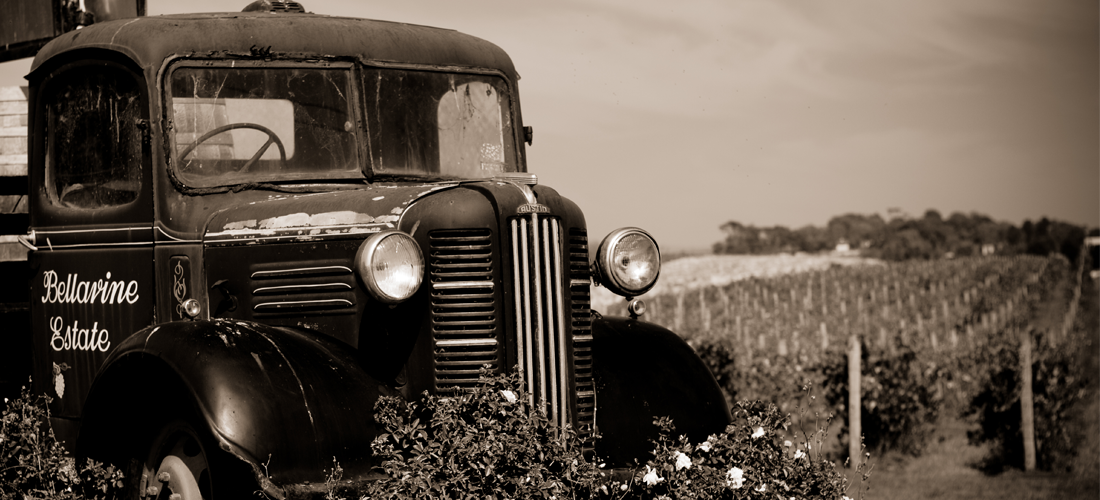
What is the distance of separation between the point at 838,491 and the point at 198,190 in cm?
320

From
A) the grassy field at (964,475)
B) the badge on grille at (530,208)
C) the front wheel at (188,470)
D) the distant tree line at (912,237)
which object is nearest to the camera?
the front wheel at (188,470)

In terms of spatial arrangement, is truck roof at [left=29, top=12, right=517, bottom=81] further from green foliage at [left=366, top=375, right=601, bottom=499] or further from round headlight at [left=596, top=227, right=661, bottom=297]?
green foliage at [left=366, top=375, right=601, bottom=499]

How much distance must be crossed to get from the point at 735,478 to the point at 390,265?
1.61 m

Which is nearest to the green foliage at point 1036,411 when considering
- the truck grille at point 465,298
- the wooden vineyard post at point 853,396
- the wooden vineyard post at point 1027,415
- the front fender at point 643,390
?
the wooden vineyard post at point 1027,415

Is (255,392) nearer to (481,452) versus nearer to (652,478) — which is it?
(481,452)

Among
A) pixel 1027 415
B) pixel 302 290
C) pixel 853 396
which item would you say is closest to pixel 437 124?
pixel 302 290

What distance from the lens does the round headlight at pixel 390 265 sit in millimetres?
4250

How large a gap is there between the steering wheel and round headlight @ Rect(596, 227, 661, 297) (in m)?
1.66

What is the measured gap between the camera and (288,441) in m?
4.10

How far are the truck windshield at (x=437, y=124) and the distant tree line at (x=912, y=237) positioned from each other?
246 feet

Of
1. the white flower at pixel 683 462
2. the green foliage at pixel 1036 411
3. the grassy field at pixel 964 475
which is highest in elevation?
the white flower at pixel 683 462

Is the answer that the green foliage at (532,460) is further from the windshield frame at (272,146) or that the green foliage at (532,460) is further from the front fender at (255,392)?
the windshield frame at (272,146)

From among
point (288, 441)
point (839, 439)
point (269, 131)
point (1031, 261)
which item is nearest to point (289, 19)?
point (269, 131)

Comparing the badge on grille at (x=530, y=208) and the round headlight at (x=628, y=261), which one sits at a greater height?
the badge on grille at (x=530, y=208)
